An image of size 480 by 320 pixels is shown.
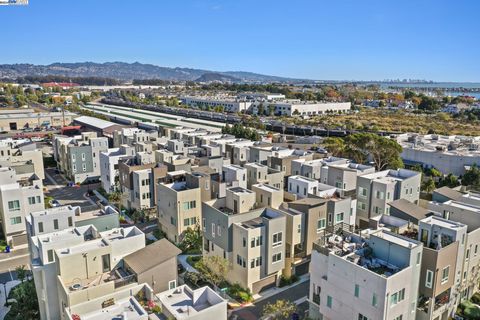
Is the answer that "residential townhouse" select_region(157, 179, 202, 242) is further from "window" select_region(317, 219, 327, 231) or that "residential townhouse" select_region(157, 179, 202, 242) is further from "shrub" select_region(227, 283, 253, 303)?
"window" select_region(317, 219, 327, 231)

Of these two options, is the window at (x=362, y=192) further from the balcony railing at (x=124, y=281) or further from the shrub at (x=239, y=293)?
the balcony railing at (x=124, y=281)

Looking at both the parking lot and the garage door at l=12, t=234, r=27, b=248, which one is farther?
the parking lot

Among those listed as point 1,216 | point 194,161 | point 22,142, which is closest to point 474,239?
point 194,161

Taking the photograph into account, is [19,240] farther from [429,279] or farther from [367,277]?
[429,279]

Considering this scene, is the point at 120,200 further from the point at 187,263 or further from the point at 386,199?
the point at 386,199

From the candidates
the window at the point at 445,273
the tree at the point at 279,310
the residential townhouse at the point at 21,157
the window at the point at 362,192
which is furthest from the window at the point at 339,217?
the residential townhouse at the point at 21,157

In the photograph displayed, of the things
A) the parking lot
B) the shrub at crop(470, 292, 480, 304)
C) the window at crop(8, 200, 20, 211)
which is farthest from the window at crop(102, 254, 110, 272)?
the shrub at crop(470, 292, 480, 304)

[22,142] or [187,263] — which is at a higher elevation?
[22,142]

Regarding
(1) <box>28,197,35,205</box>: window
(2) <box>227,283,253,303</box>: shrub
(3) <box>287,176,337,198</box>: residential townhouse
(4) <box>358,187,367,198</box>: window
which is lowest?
(2) <box>227,283,253,303</box>: shrub
